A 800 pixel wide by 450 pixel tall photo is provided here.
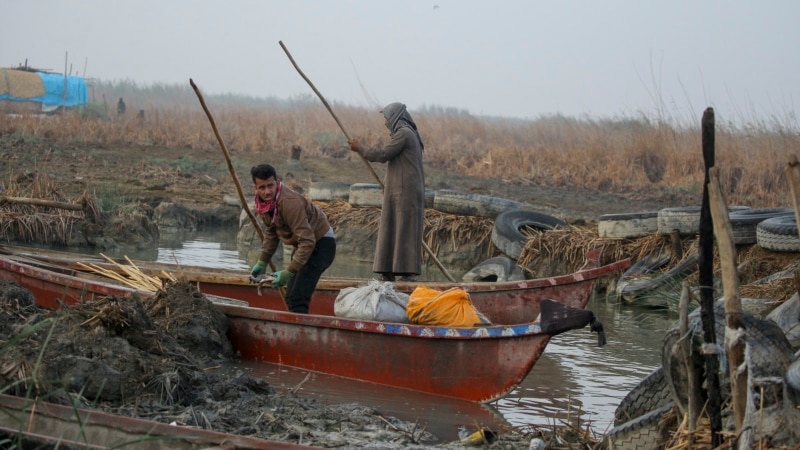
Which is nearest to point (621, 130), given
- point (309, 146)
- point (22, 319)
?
point (309, 146)

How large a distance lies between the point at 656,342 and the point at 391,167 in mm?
3128

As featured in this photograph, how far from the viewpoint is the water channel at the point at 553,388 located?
6980mm

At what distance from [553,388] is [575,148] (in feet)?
54.8

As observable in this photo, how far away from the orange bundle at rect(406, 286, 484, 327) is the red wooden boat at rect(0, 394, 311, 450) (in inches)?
137

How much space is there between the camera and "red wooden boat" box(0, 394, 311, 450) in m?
4.25

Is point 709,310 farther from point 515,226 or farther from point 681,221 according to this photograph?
point 515,226

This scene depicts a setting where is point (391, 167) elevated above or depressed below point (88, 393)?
above

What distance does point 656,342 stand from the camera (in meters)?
10.1

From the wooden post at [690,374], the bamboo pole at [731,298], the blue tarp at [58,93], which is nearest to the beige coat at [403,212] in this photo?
the wooden post at [690,374]

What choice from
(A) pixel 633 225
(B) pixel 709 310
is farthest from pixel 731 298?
(A) pixel 633 225

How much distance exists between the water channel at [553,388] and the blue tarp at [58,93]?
30265 mm

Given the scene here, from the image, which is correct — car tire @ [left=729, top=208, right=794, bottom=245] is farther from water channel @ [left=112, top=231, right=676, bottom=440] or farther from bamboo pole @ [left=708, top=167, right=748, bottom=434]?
bamboo pole @ [left=708, top=167, right=748, bottom=434]

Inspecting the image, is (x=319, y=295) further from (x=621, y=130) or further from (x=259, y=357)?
(x=621, y=130)

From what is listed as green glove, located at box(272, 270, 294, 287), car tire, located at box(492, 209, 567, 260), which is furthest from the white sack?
car tire, located at box(492, 209, 567, 260)
